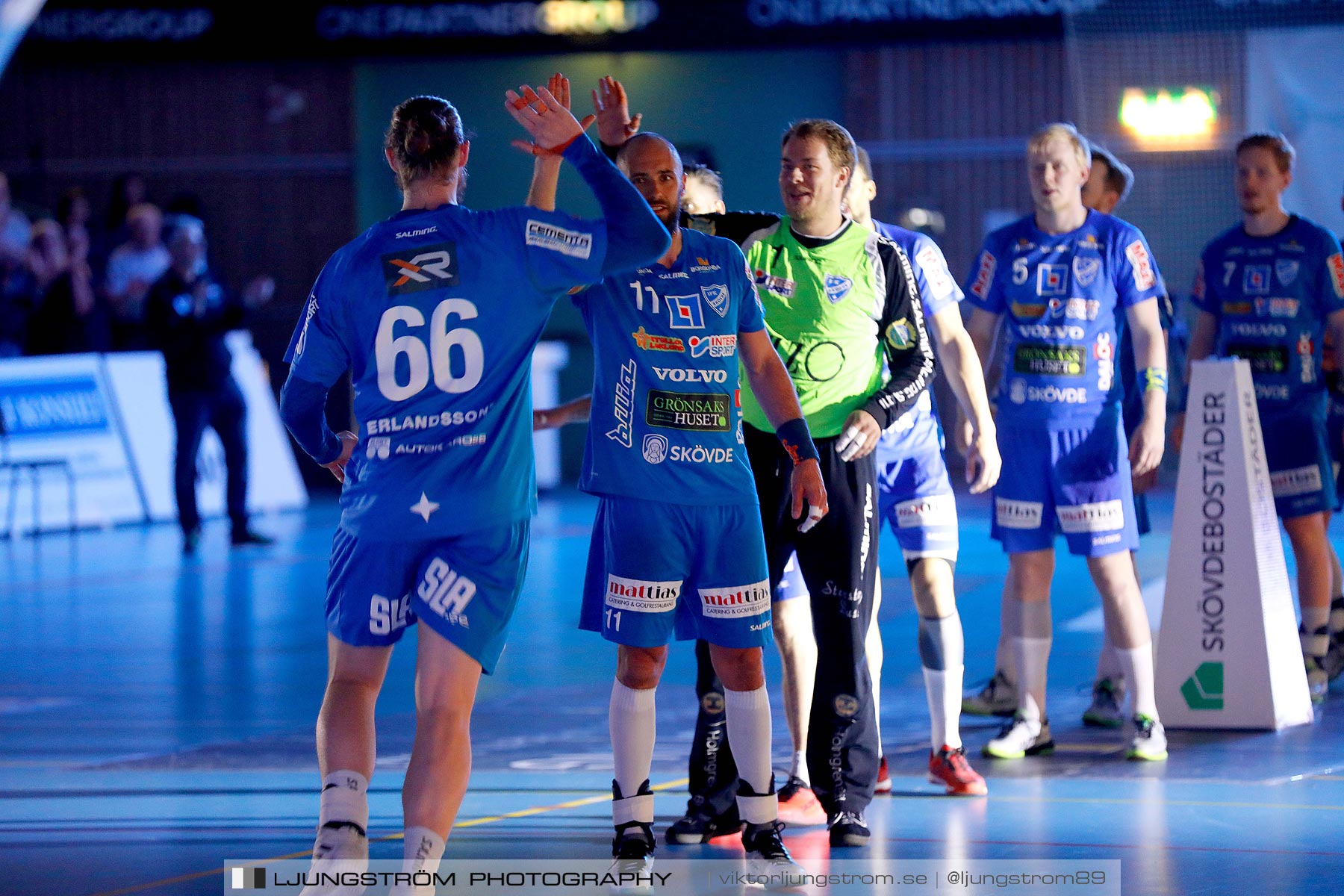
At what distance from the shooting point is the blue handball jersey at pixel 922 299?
509cm

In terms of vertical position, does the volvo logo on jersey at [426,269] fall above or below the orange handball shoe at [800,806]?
above

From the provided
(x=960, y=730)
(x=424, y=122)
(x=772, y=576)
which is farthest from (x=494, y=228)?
(x=960, y=730)

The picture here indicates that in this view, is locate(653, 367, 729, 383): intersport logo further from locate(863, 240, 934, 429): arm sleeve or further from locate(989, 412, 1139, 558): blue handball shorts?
locate(989, 412, 1139, 558): blue handball shorts

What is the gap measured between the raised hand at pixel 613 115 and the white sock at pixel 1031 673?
8.05 ft

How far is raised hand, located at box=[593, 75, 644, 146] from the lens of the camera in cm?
430

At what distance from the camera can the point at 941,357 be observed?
5168 millimetres

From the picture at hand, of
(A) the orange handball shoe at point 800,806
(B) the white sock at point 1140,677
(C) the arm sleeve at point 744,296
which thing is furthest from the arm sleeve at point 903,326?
(B) the white sock at point 1140,677

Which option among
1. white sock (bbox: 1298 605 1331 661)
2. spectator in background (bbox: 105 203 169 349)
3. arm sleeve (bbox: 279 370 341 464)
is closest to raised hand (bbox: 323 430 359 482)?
arm sleeve (bbox: 279 370 341 464)

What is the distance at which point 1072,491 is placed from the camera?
5.74 metres

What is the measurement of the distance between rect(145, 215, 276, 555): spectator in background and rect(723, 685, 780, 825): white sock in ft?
30.3

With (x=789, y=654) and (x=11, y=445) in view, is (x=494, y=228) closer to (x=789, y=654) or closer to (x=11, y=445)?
(x=789, y=654)

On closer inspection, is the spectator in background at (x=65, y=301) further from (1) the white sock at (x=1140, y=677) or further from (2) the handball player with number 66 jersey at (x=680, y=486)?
(2) the handball player with number 66 jersey at (x=680, y=486)

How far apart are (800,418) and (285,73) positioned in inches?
638

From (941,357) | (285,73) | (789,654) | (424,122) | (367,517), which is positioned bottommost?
(789,654)
